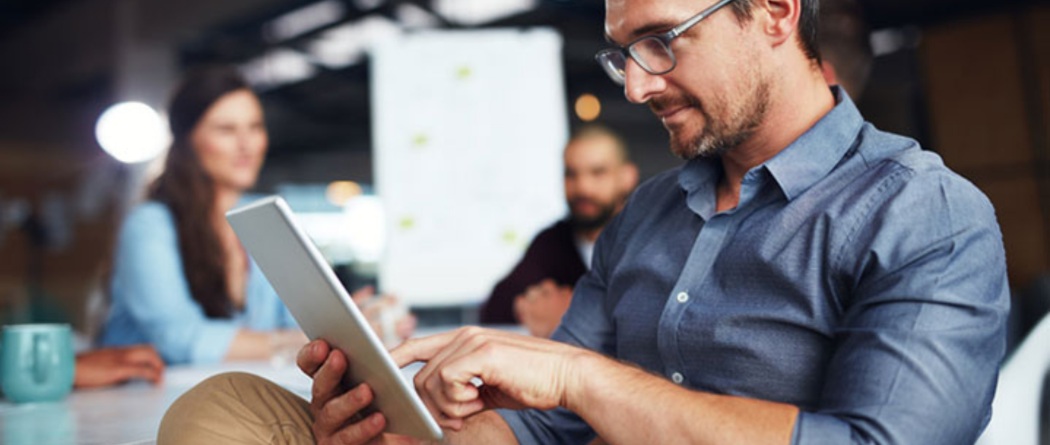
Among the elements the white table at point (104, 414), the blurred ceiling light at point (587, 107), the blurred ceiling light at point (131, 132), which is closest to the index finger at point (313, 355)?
the white table at point (104, 414)

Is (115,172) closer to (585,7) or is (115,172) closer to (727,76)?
(585,7)

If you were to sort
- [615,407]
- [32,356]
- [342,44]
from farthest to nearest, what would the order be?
[342,44] → [32,356] → [615,407]

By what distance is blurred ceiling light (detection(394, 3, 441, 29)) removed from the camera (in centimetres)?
769

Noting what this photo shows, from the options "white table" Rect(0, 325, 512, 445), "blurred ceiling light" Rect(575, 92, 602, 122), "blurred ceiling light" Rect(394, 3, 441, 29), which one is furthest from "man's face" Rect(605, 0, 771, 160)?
"blurred ceiling light" Rect(575, 92, 602, 122)

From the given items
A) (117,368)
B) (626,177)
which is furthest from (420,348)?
(626,177)

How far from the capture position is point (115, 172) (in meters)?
8.41

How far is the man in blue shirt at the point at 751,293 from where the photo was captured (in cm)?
96

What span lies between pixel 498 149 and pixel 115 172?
5913 mm

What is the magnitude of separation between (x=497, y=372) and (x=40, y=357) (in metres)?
0.94

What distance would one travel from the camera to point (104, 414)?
1.35 m

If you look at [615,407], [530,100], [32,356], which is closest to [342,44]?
[530,100]

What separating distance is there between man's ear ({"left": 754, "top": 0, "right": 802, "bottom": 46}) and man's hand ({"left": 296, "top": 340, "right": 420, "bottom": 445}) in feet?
2.44

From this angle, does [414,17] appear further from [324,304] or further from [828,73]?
[324,304]

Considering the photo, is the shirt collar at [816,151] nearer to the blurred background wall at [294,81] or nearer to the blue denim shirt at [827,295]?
the blue denim shirt at [827,295]
